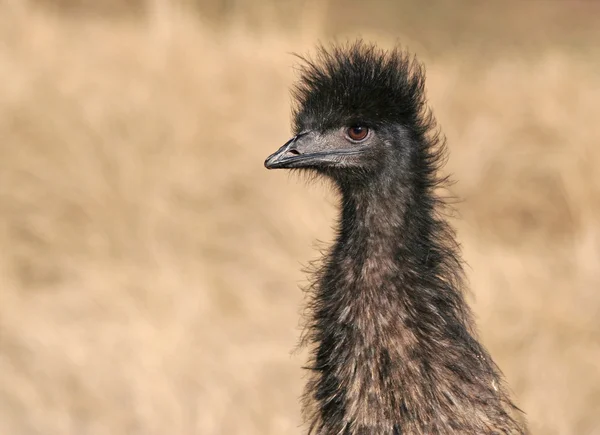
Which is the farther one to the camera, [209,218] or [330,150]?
[209,218]

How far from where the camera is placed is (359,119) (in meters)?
3.98

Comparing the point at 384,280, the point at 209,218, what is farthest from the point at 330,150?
the point at 209,218

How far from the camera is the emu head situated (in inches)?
155

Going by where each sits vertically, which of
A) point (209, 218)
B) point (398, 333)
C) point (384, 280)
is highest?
point (209, 218)

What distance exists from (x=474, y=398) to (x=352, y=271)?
0.57 m

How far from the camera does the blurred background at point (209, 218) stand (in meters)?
7.05

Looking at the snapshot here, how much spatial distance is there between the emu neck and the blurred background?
9.93 ft

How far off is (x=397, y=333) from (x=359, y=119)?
0.74 meters

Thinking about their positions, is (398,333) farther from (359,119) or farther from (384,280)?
A: (359,119)

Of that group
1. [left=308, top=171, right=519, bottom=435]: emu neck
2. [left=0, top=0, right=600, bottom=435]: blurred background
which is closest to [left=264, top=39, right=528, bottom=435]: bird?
[left=308, top=171, right=519, bottom=435]: emu neck

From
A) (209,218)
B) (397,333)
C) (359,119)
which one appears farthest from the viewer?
(209,218)

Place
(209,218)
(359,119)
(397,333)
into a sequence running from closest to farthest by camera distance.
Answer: (397,333), (359,119), (209,218)

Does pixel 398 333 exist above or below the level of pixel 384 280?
below

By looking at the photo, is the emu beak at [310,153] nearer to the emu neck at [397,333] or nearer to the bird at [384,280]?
the bird at [384,280]
